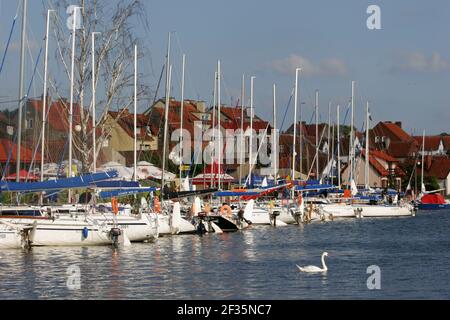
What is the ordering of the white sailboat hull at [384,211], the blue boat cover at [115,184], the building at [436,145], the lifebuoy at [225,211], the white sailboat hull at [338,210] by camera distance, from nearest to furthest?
the blue boat cover at [115,184] → the lifebuoy at [225,211] → the white sailboat hull at [338,210] → the white sailboat hull at [384,211] → the building at [436,145]

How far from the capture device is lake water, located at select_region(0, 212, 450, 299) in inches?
1230

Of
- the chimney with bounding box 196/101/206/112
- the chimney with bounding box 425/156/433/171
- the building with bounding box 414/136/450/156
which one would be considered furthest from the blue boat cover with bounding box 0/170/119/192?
the building with bounding box 414/136/450/156

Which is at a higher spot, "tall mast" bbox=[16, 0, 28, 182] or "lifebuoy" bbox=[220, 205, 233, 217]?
"tall mast" bbox=[16, 0, 28, 182]

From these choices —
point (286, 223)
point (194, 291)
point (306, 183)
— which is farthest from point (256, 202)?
point (194, 291)

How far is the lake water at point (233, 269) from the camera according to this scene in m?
31.2

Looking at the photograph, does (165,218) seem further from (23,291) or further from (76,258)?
(23,291)

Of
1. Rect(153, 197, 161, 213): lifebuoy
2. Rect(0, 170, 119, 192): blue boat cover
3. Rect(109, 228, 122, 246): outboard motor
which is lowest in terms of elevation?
Rect(109, 228, 122, 246): outboard motor

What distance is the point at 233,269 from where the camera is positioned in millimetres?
37969

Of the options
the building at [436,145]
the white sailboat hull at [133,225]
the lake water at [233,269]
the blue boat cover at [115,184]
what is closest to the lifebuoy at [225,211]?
the lake water at [233,269]

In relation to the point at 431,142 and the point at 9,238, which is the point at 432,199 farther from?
the point at 9,238

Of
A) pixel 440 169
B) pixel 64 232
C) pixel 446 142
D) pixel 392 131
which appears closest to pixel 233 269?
pixel 64 232

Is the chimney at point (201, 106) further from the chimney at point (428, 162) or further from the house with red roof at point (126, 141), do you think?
the chimney at point (428, 162)

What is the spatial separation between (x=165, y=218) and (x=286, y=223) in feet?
58.7

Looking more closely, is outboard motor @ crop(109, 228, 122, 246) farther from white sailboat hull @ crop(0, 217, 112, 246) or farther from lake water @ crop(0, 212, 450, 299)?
lake water @ crop(0, 212, 450, 299)
